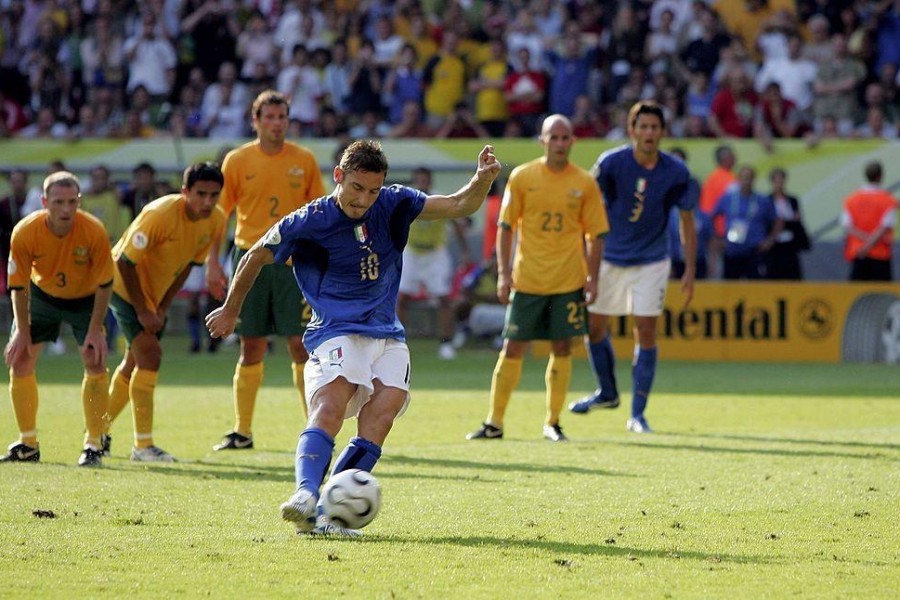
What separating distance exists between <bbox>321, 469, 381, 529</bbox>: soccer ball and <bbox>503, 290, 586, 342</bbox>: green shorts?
4.69 meters

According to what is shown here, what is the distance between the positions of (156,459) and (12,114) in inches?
600

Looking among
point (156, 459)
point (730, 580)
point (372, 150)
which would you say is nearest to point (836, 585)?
point (730, 580)

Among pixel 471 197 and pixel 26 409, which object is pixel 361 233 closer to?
pixel 471 197

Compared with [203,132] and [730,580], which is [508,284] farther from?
[203,132]

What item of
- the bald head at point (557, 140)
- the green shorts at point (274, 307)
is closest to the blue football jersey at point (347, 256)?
the green shorts at point (274, 307)

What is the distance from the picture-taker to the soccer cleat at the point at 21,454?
959 centimetres

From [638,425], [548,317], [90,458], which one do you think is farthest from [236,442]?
[638,425]

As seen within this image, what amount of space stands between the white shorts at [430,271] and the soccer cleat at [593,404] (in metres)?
7.35

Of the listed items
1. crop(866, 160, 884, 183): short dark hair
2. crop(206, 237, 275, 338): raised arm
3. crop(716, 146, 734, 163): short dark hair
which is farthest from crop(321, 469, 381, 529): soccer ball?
crop(716, 146, 734, 163): short dark hair

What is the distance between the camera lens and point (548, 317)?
1130 centimetres

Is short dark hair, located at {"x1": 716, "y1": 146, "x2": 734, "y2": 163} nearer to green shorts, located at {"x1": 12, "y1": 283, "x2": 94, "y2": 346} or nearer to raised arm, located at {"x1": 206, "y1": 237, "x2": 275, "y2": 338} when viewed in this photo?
green shorts, located at {"x1": 12, "y1": 283, "x2": 94, "y2": 346}

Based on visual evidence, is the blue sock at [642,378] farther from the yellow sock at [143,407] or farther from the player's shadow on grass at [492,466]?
the yellow sock at [143,407]

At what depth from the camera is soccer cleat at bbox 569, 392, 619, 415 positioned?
41.1ft

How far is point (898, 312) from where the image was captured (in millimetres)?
18219
